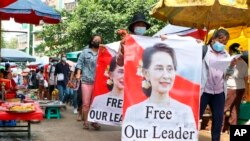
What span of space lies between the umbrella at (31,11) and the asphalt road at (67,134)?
81.2 inches

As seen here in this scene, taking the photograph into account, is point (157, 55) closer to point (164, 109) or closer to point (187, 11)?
point (164, 109)

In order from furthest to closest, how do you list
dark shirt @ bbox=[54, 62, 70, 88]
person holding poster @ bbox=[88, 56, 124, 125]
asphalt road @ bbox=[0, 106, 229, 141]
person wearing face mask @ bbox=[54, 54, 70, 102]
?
1. dark shirt @ bbox=[54, 62, 70, 88]
2. person wearing face mask @ bbox=[54, 54, 70, 102]
3. person holding poster @ bbox=[88, 56, 124, 125]
4. asphalt road @ bbox=[0, 106, 229, 141]

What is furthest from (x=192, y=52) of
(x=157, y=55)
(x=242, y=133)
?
A: (x=242, y=133)

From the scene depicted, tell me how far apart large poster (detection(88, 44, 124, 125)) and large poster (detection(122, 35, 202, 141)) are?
193 centimetres

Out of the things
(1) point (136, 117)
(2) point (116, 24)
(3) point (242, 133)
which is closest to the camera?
(3) point (242, 133)

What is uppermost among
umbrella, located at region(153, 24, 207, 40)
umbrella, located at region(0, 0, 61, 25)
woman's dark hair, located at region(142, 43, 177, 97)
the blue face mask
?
umbrella, located at region(0, 0, 61, 25)

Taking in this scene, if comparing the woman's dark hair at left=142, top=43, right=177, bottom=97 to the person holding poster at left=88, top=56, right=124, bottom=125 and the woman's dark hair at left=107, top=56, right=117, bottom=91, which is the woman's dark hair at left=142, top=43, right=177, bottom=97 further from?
the woman's dark hair at left=107, top=56, right=117, bottom=91

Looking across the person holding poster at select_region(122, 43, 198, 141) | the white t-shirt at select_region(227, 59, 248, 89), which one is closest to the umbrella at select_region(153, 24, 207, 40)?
the white t-shirt at select_region(227, 59, 248, 89)

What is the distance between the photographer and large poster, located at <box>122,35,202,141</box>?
6.04 metres

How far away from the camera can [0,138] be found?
A: 7750 mm

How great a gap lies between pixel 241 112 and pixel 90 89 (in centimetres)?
285

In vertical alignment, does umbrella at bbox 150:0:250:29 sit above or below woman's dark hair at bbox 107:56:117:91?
above

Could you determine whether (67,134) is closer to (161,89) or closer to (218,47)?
(161,89)

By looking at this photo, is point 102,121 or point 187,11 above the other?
point 187,11
